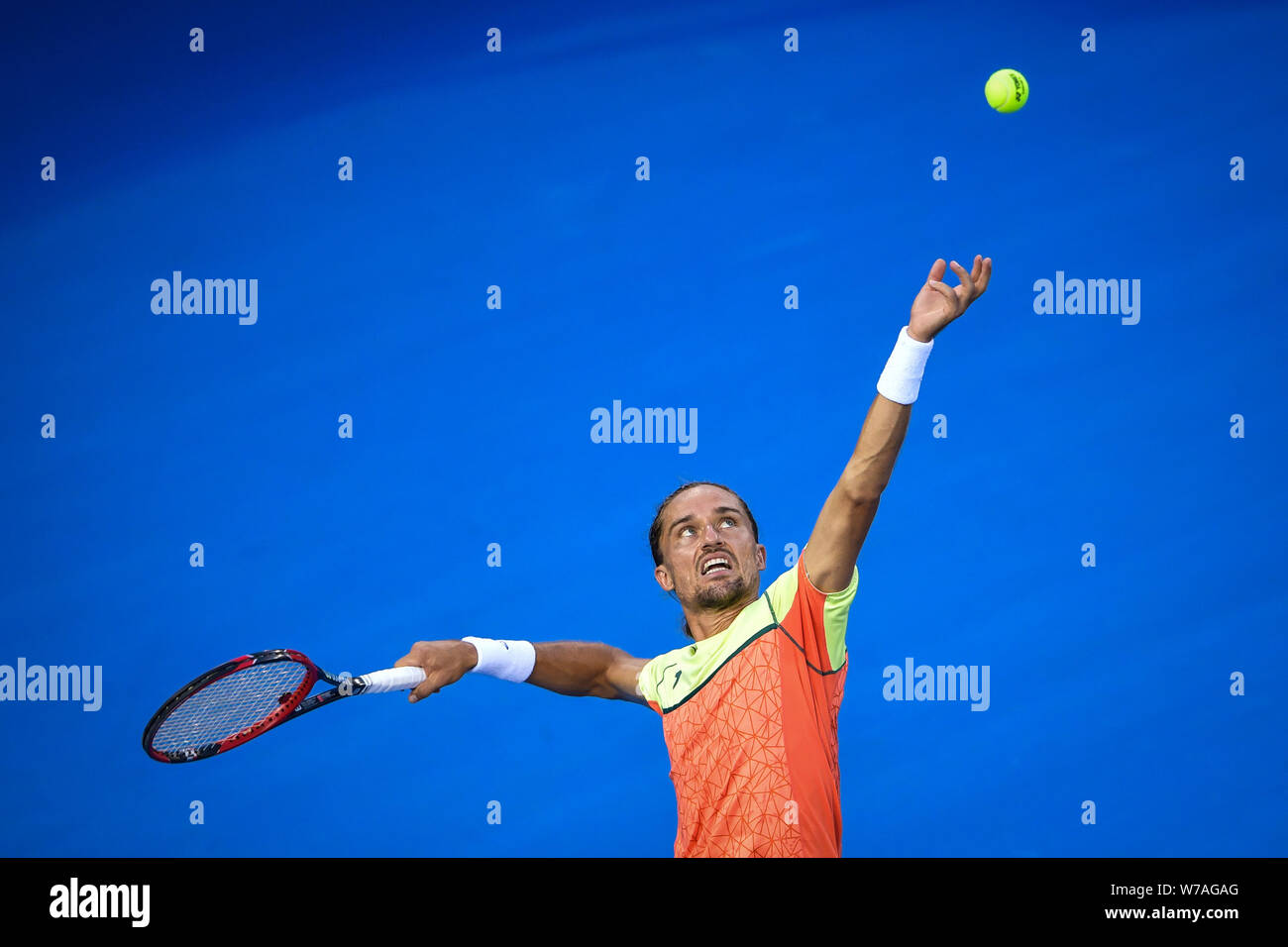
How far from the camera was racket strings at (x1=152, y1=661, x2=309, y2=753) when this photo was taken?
11.3 feet

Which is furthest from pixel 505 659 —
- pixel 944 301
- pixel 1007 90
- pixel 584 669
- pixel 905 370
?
pixel 1007 90

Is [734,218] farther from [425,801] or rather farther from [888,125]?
[425,801]

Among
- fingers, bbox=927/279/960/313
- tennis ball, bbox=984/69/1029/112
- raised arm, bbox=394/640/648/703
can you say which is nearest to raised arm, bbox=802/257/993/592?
fingers, bbox=927/279/960/313

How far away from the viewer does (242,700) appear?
3.51 meters

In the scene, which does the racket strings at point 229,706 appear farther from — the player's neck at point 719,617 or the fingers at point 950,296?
the fingers at point 950,296

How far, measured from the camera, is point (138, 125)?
17.8 feet

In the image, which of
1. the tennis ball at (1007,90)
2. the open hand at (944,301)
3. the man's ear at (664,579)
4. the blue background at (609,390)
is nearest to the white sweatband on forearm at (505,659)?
the man's ear at (664,579)

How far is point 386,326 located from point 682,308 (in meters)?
1.26

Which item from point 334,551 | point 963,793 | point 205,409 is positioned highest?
point 205,409

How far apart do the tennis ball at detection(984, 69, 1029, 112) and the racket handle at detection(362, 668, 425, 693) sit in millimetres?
2779

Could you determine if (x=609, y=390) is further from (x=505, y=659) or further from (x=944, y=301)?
(x=944, y=301)

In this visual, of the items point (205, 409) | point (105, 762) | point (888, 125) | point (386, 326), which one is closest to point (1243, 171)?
point (888, 125)

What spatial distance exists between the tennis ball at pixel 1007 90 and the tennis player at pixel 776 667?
136cm

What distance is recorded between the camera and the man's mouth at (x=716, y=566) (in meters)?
3.74
